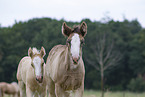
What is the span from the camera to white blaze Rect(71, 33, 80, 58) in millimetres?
5793

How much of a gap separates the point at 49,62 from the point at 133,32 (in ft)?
149

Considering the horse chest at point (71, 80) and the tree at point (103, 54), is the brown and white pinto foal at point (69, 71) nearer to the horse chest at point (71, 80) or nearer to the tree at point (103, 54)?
the horse chest at point (71, 80)

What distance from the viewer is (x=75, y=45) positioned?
19.3 feet

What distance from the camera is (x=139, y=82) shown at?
3828 cm

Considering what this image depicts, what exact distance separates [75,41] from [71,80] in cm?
120

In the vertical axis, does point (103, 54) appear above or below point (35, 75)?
below

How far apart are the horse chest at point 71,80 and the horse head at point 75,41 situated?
0.73m

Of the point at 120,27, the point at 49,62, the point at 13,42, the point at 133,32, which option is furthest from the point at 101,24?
the point at 49,62

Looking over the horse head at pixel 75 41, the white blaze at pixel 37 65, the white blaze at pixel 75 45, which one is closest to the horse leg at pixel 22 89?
the white blaze at pixel 37 65

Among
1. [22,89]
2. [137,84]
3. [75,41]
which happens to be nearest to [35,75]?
[22,89]

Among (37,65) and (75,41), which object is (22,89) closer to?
(37,65)

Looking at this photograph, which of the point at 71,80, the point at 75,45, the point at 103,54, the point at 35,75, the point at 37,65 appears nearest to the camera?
the point at 75,45

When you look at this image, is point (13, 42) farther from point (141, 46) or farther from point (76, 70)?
point (76, 70)

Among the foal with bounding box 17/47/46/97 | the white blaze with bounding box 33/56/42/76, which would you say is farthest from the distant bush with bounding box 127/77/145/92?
the white blaze with bounding box 33/56/42/76
